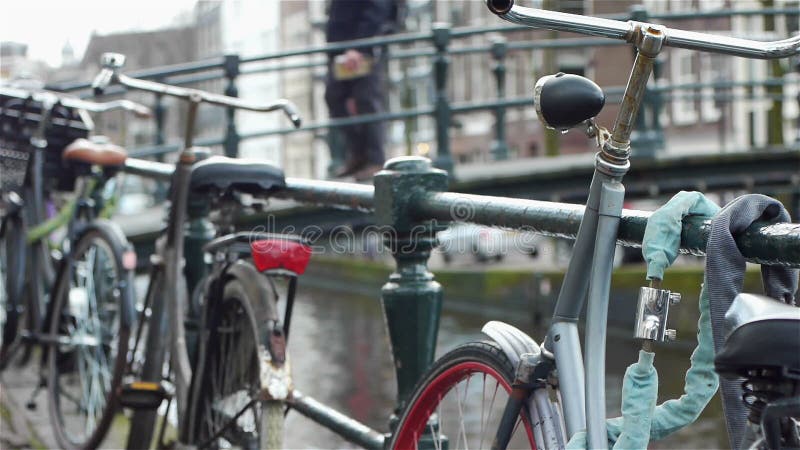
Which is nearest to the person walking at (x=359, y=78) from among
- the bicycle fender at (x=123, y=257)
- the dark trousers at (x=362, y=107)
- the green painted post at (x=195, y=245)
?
the dark trousers at (x=362, y=107)

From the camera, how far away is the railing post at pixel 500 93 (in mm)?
10852

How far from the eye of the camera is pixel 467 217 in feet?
8.87

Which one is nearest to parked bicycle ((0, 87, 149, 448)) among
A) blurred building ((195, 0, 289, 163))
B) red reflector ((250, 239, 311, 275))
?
red reflector ((250, 239, 311, 275))

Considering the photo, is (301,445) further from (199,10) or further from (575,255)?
(199,10)

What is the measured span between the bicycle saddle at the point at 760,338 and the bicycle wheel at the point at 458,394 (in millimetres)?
564

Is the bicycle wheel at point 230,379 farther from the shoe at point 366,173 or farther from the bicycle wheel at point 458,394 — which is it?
the shoe at point 366,173

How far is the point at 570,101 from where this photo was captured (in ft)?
6.07

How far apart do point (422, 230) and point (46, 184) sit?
286cm

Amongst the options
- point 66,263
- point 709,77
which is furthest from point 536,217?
point 709,77

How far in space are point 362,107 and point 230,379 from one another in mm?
5685

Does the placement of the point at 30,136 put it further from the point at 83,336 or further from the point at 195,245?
the point at 195,245

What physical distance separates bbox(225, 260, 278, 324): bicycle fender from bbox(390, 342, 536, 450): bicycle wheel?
58 cm

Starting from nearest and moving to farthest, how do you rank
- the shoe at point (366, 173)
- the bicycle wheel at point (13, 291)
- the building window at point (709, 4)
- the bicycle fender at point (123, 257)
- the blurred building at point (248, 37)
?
the bicycle fender at point (123, 257), the bicycle wheel at point (13, 291), the shoe at point (366, 173), the building window at point (709, 4), the blurred building at point (248, 37)

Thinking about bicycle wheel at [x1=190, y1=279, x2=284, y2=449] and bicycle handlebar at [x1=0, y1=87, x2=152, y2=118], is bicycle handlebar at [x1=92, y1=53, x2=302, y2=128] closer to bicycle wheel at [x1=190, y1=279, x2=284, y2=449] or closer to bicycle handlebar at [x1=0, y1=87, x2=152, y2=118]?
bicycle wheel at [x1=190, y1=279, x2=284, y2=449]
